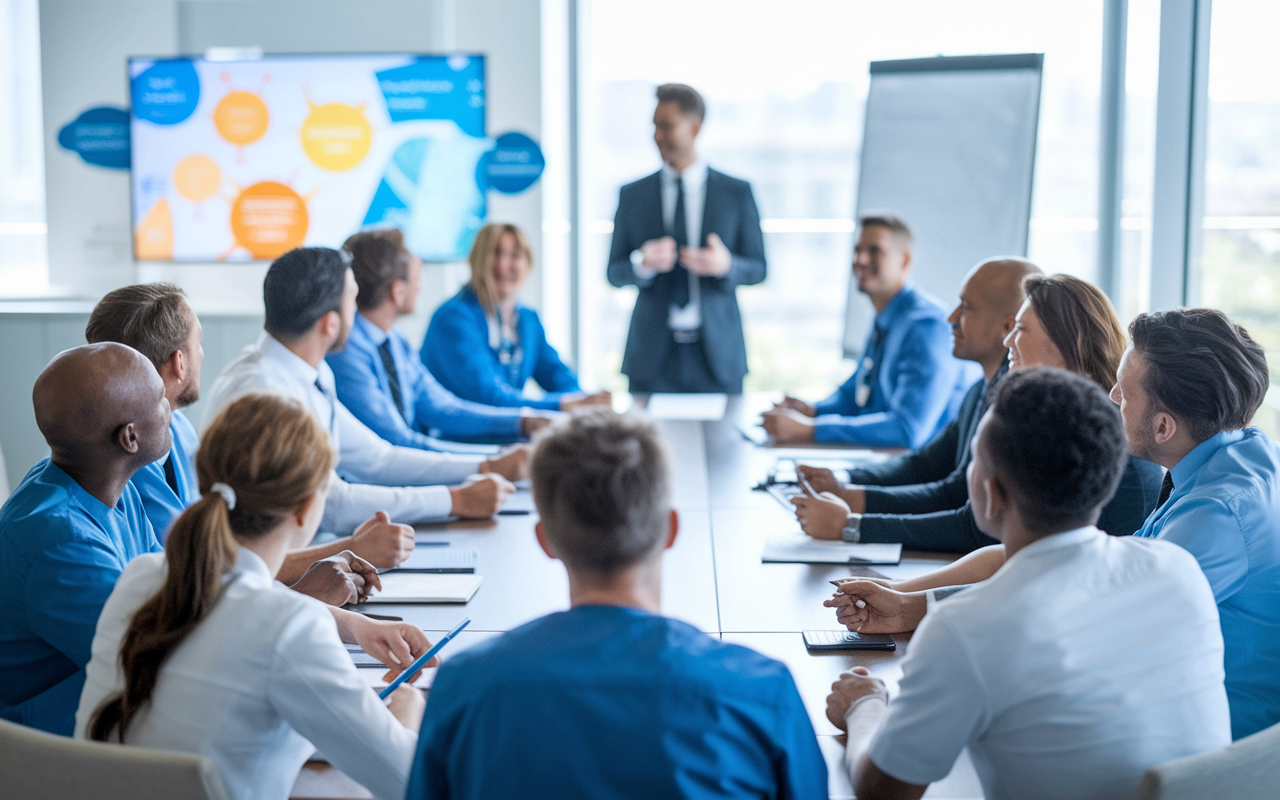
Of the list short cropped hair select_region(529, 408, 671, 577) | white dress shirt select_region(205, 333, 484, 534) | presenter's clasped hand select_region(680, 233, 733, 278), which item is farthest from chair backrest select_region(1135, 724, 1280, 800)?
presenter's clasped hand select_region(680, 233, 733, 278)

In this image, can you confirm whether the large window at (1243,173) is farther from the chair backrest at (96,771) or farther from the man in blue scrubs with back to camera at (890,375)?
the chair backrest at (96,771)

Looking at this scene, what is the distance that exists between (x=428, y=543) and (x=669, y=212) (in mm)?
2789

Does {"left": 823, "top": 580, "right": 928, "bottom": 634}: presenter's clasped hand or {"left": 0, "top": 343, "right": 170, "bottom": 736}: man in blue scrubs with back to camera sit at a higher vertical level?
{"left": 0, "top": 343, "right": 170, "bottom": 736}: man in blue scrubs with back to camera

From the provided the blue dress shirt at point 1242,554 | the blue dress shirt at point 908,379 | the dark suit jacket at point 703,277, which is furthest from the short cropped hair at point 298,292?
the dark suit jacket at point 703,277

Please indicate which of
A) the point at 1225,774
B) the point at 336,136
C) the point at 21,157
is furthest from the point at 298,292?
the point at 21,157

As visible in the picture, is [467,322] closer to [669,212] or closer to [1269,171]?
[669,212]

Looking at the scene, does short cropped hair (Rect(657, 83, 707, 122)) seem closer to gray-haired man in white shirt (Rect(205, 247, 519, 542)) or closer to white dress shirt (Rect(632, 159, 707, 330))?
white dress shirt (Rect(632, 159, 707, 330))

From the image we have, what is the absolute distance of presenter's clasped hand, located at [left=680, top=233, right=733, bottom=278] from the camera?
455 cm

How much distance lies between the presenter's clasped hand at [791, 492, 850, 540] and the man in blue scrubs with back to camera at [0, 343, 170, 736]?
1.33 metres

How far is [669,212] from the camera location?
15.9 feet

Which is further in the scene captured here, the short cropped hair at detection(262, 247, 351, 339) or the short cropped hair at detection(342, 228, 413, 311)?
the short cropped hair at detection(342, 228, 413, 311)

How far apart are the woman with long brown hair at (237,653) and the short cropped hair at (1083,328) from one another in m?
1.60

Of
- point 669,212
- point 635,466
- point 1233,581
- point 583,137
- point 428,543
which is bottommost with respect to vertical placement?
point 428,543

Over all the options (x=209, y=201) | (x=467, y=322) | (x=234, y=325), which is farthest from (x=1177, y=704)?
(x=209, y=201)
